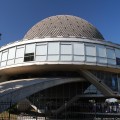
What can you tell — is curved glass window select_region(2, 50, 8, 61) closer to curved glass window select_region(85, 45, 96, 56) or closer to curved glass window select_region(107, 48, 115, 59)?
curved glass window select_region(85, 45, 96, 56)

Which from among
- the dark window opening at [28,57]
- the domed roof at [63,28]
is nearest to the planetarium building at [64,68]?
the dark window opening at [28,57]

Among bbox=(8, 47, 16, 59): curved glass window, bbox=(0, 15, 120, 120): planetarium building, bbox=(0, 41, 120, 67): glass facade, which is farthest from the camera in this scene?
bbox=(8, 47, 16, 59): curved glass window

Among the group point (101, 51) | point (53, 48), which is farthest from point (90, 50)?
point (53, 48)

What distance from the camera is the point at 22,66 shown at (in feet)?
91.4

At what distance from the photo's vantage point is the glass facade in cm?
2711

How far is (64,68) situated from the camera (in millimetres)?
28547

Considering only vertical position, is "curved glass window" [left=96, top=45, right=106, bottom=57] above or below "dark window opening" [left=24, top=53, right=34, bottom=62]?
above

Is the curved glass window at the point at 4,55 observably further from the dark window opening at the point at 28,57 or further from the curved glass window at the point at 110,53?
the curved glass window at the point at 110,53

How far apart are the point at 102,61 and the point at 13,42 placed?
34.4 feet

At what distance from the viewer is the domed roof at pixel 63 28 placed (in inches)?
1329

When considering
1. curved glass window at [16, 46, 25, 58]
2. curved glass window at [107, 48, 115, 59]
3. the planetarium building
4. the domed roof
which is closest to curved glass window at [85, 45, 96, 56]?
the planetarium building

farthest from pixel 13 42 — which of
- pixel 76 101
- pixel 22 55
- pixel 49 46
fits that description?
pixel 76 101

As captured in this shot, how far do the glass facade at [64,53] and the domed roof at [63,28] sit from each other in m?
5.44

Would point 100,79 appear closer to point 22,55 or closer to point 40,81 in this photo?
point 40,81
